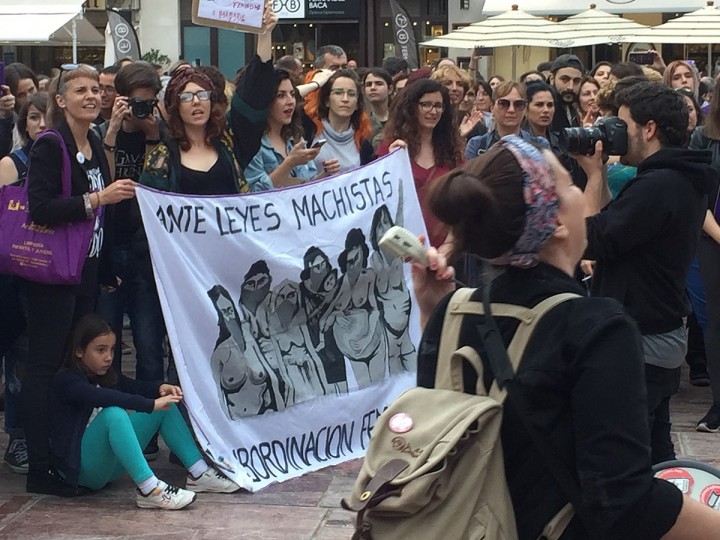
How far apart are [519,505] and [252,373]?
372 cm

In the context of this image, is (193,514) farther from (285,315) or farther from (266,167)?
(266,167)

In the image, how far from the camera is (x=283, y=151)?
6758 mm

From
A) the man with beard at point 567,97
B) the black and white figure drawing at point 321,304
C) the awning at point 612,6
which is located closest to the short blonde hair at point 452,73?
the man with beard at point 567,97

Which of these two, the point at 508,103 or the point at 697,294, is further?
the point at 697,294

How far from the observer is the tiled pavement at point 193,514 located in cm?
503

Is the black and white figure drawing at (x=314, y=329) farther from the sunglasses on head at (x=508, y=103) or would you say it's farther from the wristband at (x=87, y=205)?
the sunglasses on head at (x=508, y=103)

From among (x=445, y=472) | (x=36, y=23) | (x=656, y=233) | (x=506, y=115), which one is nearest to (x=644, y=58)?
(x=506, y=115)

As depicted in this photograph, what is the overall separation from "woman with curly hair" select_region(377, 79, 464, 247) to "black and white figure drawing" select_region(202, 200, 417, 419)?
52cm

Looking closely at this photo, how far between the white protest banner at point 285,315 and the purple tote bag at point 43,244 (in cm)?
34

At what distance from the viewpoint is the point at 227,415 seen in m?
5.73

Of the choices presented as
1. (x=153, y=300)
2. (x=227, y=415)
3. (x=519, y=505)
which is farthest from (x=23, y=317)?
(x=519, y=505)

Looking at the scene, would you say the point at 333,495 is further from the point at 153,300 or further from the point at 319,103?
the point at 319,103

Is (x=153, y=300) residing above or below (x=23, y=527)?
above

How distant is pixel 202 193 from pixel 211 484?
1.40 metres
